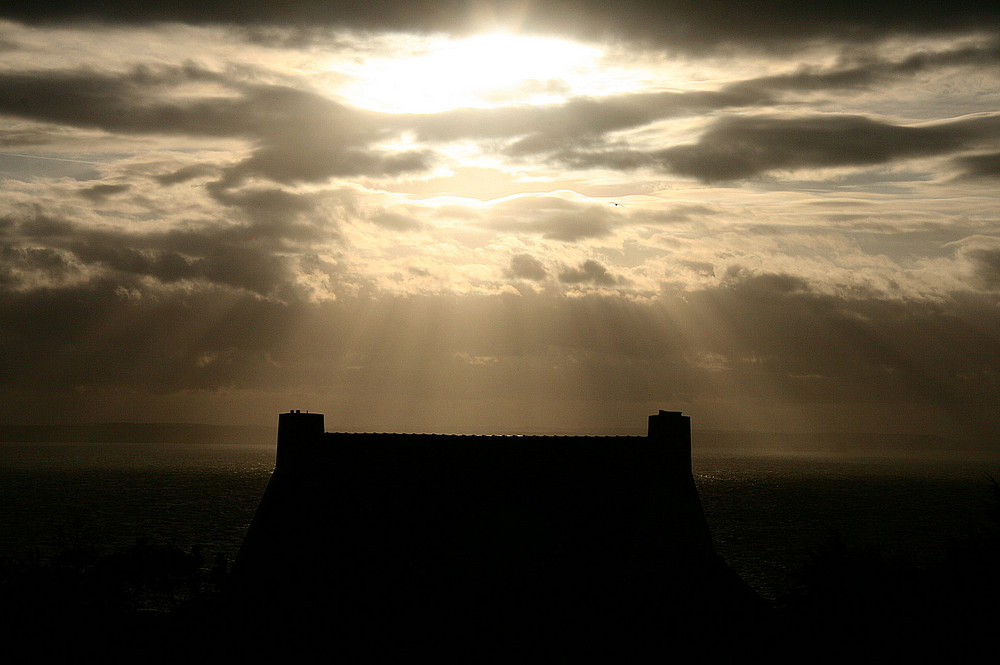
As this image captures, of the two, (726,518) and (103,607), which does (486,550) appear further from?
(726,518)

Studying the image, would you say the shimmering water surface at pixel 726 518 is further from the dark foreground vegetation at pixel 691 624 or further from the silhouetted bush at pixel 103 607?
the silhouetted bush at pixel 103 607

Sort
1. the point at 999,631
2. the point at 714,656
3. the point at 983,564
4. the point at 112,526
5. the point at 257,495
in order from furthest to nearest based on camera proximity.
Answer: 1. the point at 257,495
2. the point at 112,526
3. the point at 983,564
4. the point at 999,631
5. the point at 714,656

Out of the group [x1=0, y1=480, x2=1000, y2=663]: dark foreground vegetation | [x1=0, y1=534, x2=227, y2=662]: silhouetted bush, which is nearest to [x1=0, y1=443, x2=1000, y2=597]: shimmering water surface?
[x1=0, y1=480, x2=1000, y2=663]: dark foreground vegetation

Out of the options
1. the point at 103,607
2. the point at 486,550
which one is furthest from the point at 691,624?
the point at 103,607

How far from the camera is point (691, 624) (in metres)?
24.0

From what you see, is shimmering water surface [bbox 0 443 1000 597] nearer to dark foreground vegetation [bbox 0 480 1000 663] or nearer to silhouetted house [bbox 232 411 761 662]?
dark foreground vegetation [bbox 0 480 1000 663]

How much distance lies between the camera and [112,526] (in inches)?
4400

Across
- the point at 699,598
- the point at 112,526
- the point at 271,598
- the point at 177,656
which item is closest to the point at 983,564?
the point at 699,598

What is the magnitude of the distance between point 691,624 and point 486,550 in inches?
243

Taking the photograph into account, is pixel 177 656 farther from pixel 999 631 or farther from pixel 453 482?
pixel 999 631

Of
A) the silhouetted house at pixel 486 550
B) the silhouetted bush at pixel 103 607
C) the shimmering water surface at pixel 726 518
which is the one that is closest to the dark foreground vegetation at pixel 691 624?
the silhouetted bush at pixel 103 607

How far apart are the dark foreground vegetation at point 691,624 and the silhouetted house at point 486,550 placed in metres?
0.51

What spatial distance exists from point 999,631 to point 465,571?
62.3ft

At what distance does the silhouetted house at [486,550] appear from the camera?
23.4 meters
